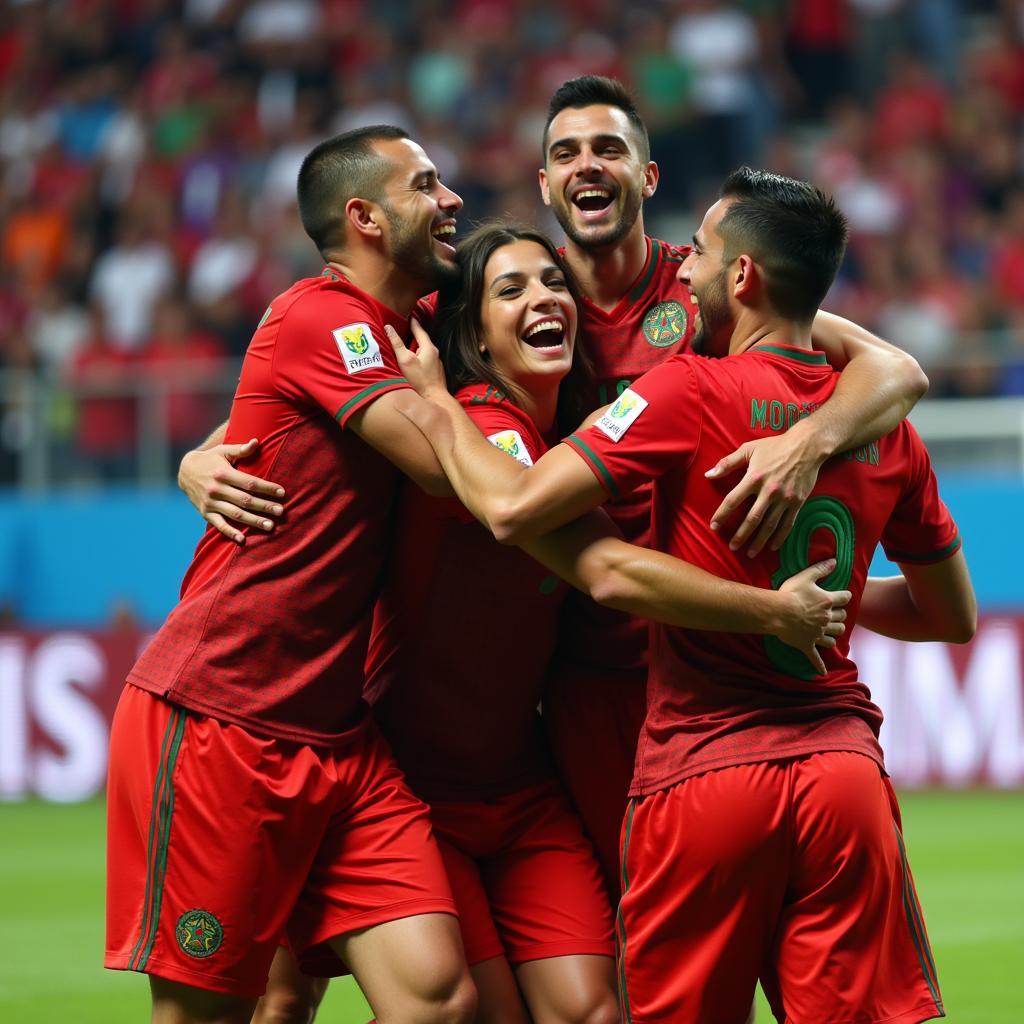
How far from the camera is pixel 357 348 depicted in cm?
453

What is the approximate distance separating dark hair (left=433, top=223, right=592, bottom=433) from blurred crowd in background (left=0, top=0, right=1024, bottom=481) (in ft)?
26.8

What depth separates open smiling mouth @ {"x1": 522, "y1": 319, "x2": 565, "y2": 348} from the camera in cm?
478

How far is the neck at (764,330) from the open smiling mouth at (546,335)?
0.64 m

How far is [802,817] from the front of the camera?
403cm

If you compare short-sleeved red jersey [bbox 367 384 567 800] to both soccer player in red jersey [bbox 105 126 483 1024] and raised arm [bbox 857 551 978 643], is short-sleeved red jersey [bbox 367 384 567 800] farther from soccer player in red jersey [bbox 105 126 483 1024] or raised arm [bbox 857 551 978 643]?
raised arm [bbox 857 551 978 643]

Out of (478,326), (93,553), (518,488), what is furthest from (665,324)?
(93,553)

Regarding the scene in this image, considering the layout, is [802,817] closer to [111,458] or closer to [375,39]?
[111,458]

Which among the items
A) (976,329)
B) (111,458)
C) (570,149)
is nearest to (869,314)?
(976,329)

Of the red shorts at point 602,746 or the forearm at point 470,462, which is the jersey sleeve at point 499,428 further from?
the red shorts at point 602,746

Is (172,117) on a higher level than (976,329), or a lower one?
higher

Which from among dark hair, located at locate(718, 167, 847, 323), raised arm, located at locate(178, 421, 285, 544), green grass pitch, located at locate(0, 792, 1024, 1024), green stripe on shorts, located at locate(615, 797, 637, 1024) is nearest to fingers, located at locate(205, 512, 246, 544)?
raised arm, located at locate(178, 421, 285, 544)

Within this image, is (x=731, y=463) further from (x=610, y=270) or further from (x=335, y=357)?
(x=610, y=270)

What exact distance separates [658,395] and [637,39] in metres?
12.8

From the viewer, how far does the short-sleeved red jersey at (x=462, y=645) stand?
469 centimetres
